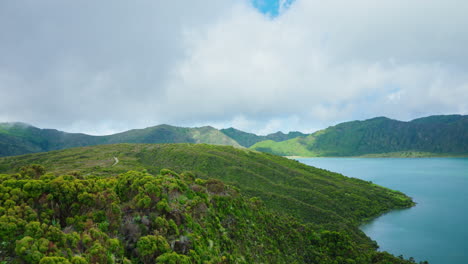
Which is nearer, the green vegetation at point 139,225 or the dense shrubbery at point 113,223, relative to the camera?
the dense shrubbery at point 113,223

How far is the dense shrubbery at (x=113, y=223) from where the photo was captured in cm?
1861

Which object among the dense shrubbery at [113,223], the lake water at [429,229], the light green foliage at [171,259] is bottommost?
the lake water at [429,229]

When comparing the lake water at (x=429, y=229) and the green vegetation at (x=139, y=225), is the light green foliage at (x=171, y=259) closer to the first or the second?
the green vegetation at (x=139, y=225)

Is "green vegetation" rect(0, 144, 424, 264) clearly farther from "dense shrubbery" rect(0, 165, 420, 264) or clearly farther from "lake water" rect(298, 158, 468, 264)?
"lake water" rect(298, 158, 468, 264)

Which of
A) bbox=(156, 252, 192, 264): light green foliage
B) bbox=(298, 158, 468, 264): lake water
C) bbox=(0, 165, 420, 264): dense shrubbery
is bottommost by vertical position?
bbox=(298, 158, 468, 264): lake water

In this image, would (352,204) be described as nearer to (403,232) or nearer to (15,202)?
(403,232)

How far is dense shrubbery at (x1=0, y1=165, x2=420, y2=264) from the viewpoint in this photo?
61.1 ft

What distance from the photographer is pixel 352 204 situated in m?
144

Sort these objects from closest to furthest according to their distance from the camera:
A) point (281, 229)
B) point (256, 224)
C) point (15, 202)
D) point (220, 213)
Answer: point (15, 202) → point (220, 213) → point (256, 224) → point (281, 229)

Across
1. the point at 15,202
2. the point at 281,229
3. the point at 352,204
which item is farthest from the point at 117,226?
the point at 352,204

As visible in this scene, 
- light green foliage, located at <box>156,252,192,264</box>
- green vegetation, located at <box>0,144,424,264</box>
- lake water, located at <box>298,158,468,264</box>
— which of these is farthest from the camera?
lake water, located at <box>298,158,468,264</box>

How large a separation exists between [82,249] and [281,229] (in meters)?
55.3

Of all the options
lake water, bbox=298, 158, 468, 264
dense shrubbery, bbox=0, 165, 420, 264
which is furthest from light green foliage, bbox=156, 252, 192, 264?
Answer: lake water, bbox=298, 158, 468, 264

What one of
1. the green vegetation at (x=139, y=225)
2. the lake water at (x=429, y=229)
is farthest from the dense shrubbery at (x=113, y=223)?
the lake water at (x=429, y=229)
